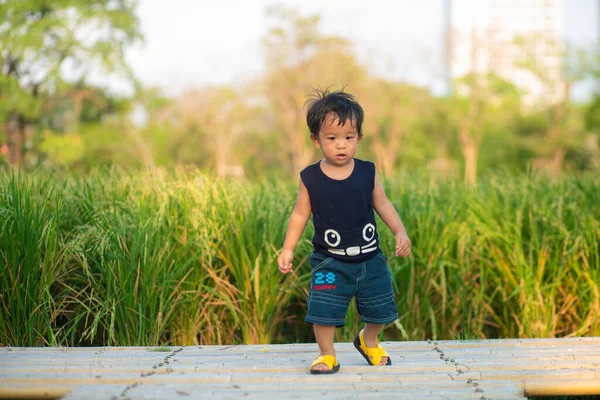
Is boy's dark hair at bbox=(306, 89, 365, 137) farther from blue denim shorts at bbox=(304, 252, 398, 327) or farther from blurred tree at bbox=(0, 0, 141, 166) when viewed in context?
blurred tree at bbox=(0, 0, 141, 166)

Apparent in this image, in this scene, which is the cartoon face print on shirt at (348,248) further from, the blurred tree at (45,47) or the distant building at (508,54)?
the distant building at (508,54)

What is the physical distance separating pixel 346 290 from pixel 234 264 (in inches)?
56.6

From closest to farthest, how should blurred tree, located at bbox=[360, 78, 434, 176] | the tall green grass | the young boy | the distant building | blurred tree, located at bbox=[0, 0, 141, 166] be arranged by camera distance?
1. the young boy
2. the tall green grass
3. blurred tree, located at bbox=[0, 0, 141, 166]
4. the distant building
5. blurred tree, located at bbox=[360, 78, 434, 176]

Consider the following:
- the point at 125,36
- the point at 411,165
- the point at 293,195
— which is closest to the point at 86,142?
the point at 125,36

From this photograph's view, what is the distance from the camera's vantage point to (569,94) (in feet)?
134

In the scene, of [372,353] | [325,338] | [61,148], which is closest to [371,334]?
[372,353]

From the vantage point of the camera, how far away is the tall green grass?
4.12m

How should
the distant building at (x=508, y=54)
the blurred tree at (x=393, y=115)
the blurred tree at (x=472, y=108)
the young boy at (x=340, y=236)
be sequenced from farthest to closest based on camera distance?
the blurred tree at (x=393, y=115)
the blurred tree at (x=472, y=108)
the distant building at (x=508, y=54)
the young boy at (x=340, y=236)

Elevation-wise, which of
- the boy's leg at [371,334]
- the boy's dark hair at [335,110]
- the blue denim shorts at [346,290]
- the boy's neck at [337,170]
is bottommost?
the boy's leg at [371,334]

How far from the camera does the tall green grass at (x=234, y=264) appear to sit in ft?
13.5

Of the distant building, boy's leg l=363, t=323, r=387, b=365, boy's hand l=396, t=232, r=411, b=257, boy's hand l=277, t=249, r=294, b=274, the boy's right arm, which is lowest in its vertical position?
boy's leg l=363, t=323, r=387, b=365

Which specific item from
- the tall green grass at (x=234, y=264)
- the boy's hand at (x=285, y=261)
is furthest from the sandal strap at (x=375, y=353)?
the tall green grass at (x=234, y=264)

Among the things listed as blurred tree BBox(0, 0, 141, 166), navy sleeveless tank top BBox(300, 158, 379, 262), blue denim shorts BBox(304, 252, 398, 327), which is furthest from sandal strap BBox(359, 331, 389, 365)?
blurred tree BBox(0, 0, 141, 166)

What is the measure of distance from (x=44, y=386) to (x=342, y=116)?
1.62 metres
